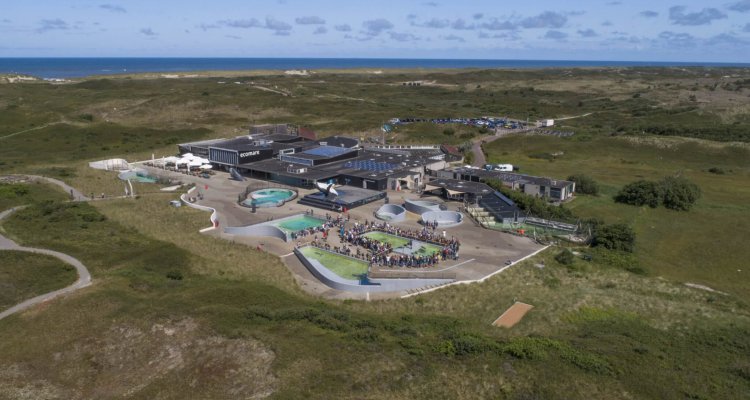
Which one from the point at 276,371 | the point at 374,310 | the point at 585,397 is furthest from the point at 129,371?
the point at 585,397

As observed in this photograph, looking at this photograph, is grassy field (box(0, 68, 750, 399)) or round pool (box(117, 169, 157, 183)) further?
round pool (box(117, 169, 157, 183))

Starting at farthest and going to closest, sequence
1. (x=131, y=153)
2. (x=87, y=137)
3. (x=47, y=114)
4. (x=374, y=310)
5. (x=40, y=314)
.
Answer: (x=47, y=114)
(x=87, y=137)
(x=131, y=153)
(x=374, y=310)
(x=40, y=314)

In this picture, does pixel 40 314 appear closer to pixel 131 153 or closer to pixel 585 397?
pixel 585 397

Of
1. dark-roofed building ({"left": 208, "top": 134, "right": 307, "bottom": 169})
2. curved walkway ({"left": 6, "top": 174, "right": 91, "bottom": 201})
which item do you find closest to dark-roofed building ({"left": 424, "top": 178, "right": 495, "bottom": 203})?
dark-roofed building ({"left": 208, "top": 134, "right": 307, "bottom": 169})

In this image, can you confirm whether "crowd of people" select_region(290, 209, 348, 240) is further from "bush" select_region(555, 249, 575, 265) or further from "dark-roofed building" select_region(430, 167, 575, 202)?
"dark-roofed building" select_region(430, 167, 575, 202)

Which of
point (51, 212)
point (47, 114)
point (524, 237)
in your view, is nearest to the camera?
point (524, 237)

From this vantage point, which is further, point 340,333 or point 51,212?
point 51,212
